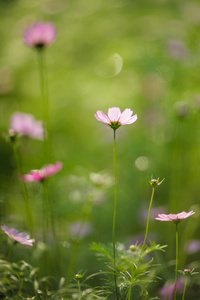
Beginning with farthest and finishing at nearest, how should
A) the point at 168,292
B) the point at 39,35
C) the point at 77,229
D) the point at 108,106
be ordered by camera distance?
the point at 108,106
the point at 77,229
the point at 39,35
the point at 168,292

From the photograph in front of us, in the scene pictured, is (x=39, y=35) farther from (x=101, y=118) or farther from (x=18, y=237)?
(x=18, y=237)

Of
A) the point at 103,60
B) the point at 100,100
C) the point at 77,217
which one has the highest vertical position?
the point at 103,60

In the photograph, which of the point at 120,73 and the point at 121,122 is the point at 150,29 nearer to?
the point at 120,73

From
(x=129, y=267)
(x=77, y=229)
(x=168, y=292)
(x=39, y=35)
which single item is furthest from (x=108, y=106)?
(x=129, y=267)

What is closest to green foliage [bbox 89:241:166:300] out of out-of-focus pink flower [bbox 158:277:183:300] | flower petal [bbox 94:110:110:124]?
out-of-focus pink flower [bbox 158:277:183:300]

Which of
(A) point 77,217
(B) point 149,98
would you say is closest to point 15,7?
(B) point 149,98

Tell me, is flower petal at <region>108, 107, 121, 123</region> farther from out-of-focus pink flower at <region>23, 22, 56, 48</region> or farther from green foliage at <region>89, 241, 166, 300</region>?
out-of-focus pink flower at <region>23, 22, 56, 48</region>
